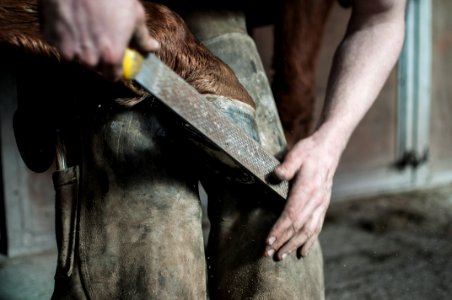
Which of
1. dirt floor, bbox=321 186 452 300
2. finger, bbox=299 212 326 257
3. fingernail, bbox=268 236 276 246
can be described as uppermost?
fingernail, bbox=268 236 276 246

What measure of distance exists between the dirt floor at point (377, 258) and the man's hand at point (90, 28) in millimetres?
1061

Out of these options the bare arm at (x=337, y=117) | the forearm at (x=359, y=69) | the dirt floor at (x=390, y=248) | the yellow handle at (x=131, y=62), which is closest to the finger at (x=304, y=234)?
the bare arm at (x=337, y=117)

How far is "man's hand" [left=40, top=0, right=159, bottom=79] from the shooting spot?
513 mm

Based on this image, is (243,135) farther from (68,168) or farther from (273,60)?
(273,60)

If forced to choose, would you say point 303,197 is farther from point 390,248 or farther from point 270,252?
point 390,248

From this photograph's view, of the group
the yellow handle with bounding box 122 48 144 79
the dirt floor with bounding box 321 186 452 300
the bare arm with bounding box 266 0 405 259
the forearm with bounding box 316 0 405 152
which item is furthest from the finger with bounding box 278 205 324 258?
the dirt floor with bounding box 321 186 452 300

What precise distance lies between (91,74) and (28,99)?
16 cm

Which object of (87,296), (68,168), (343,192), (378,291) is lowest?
(343,192)

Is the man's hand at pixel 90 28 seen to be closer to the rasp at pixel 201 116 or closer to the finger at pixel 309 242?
the rasp at pixel 201 116

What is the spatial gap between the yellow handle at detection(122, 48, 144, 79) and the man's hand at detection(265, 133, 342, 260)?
0.86 feet

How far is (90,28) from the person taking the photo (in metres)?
0.52

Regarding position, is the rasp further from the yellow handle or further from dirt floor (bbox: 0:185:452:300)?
dirt floor (bbox: 0:185:452:300)

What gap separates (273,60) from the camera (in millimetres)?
1410

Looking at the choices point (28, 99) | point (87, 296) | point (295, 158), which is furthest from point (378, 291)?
point (28, 99)
